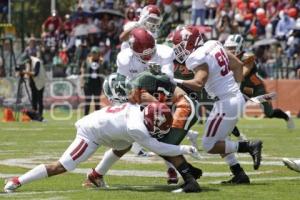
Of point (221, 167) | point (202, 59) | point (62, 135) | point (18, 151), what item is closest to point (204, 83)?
point (202, 59)

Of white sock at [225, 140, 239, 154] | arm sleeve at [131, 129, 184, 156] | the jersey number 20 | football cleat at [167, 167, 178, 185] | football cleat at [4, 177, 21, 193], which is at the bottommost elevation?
football cleat at [167, 167, 178, 185]

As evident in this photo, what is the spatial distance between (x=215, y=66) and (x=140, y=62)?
72cm

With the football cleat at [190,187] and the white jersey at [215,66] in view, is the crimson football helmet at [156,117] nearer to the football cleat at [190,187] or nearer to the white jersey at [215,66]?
the football cleat at [190,187]

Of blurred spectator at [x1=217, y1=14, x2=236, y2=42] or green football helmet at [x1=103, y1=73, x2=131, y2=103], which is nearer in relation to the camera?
green football helmet at [x1=103, y1=73, x2=131, y2=103]

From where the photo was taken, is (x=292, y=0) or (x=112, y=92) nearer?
(x=112, y=92)

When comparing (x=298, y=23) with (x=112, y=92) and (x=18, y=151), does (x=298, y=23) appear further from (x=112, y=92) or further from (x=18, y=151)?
(x=112, y=92)

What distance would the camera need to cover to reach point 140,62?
8.71 meters

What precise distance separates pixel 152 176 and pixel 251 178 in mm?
1018

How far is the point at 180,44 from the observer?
8.77 metres

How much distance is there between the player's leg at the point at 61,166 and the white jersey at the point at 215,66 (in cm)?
137

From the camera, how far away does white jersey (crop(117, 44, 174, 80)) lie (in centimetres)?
858

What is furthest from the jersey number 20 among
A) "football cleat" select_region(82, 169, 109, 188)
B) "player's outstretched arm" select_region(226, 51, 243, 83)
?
"football cleat" select_region(82, 169, 109, 188)

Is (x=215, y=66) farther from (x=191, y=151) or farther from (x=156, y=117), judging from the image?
(x=191, y=151)

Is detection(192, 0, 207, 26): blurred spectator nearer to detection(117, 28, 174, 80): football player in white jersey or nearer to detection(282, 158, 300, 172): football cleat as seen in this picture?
detection(117, 28, 174, 80): football player in white jersey
